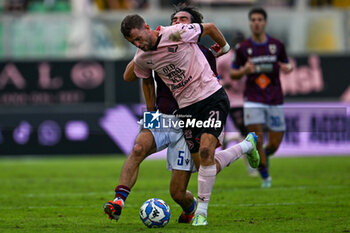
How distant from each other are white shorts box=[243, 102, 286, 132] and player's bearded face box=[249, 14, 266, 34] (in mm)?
1120

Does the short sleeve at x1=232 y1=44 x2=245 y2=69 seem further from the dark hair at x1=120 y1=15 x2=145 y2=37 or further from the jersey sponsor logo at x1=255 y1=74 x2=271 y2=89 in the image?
the dark hair at x1=120 y1=15 x2=145 y2=37

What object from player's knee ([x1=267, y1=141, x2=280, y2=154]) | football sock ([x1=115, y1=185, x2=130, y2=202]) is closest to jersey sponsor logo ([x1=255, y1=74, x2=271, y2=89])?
player's knee ([x1=267, y1=141, x2=280, y2=154])

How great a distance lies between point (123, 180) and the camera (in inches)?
292

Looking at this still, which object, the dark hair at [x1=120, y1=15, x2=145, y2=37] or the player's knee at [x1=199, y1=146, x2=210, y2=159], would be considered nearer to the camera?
the dark hair at [x1=120, y1=15, x2=145, y2=37]

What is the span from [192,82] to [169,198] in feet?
10.1

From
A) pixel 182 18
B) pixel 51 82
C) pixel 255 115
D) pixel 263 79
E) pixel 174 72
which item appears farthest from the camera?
pixel 51 82

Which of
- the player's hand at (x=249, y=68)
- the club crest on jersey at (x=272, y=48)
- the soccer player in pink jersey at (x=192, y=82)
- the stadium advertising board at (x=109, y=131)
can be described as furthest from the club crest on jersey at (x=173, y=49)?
the stadium advertising board at (x=109, y=131)

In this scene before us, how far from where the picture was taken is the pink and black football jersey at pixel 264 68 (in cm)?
1173

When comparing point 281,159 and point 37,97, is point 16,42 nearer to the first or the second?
point 37,97

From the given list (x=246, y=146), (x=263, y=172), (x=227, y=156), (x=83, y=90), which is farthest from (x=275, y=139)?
(x=83, y=90)

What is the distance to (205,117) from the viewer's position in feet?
24.6

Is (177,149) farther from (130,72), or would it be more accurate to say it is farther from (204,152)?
(130,72)

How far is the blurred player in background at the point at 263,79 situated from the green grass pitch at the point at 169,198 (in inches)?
35.8

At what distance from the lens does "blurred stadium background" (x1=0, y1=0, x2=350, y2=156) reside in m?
18.8
